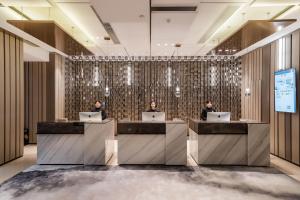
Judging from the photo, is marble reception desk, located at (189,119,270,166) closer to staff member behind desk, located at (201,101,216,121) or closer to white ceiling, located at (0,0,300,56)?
staff member behind desk, located at (201,101,216,121)

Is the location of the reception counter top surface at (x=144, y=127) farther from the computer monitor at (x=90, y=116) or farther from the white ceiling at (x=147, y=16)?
the white ceiling at (x=147, y=16)

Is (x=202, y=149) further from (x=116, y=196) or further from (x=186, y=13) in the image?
(x=186, y=13)

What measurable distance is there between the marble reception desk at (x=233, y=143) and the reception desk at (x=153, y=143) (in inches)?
16.9

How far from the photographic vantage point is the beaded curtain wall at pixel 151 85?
9.84 meters

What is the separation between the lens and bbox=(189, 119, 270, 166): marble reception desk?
18.6 feet

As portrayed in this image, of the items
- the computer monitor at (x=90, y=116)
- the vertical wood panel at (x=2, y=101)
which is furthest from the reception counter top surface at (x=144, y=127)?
the vertical wood panel at (x=2, y=101)

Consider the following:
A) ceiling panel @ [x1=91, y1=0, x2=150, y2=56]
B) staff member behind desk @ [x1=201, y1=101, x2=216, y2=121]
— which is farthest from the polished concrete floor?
ceiling panel @ [x1=91, y1=0, x2=150, y2=56]

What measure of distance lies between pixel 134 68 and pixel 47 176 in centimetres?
603

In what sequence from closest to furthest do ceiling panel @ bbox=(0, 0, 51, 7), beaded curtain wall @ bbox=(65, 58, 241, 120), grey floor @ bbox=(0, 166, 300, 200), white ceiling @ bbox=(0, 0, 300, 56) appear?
grey floor @ bbox=(0, 166, 300, 200) < white ceiling @ bbox=(0, 0, 300, 56) < ceiling panel @ bbox=(0, 0, 51, 7) < beaded curtain wall @ bbox=(65, 58, 241, 120)

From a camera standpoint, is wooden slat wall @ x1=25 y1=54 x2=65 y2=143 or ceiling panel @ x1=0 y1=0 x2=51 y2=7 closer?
ceiling panel @ x1=0 y1=0 x2=51 y2=7

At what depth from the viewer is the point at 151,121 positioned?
19.7 ft

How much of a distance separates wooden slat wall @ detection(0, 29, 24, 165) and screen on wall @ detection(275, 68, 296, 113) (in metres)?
6.56

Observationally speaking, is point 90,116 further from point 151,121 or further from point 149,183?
point 149,183

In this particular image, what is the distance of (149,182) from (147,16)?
10.2 feet
